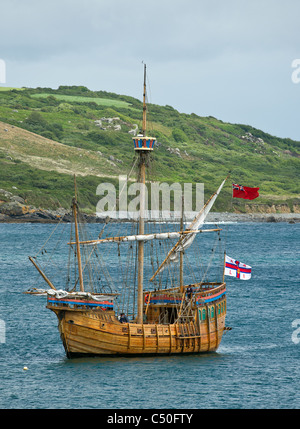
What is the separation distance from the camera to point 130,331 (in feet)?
176

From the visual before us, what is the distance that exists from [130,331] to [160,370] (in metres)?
3.35

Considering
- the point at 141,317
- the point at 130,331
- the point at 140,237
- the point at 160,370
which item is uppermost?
the point at 140,237

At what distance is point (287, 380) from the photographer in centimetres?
5203

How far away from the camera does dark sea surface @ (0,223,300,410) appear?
155 ft

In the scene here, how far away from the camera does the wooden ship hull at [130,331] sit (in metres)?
52.9

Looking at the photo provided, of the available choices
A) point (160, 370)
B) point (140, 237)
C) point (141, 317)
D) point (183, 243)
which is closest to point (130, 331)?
point (141, 317)

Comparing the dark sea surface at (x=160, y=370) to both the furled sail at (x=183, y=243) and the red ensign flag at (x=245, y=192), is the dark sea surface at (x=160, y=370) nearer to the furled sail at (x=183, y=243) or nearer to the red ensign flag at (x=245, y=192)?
the furled sail at (x=183, y=243)

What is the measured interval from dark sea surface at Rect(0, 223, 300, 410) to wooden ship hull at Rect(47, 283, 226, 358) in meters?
0.71

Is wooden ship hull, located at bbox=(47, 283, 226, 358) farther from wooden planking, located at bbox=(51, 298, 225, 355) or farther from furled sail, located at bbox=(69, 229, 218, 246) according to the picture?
furled sail, located at bbox=(69, 229, 218, 246)

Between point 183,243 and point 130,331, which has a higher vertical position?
point 183,243

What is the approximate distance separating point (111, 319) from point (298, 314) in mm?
27956

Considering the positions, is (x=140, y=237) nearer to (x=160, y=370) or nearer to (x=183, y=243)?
(x=183, y=243)

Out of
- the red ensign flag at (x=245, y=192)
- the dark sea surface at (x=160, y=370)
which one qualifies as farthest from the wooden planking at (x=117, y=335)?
the red ensign flag at (x=245, y=192)
